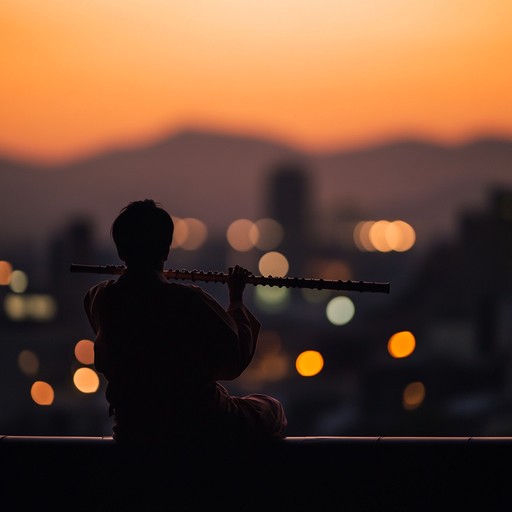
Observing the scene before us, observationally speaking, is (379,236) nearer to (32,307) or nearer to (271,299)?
(271,299)

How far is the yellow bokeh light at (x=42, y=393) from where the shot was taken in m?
62.4

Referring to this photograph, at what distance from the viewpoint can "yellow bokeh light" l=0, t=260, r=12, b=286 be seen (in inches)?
1973

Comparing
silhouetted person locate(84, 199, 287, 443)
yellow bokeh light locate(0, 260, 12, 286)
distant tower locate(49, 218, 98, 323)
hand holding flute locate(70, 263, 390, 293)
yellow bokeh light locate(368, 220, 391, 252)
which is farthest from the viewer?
yellow bokeh light locate(368, 220, 391, 252)

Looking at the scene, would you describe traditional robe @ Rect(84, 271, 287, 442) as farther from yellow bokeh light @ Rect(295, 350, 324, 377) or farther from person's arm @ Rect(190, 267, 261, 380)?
yellow bokeh light @ Rect(295, 350, 324, 377)

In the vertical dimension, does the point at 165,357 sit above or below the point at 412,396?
above

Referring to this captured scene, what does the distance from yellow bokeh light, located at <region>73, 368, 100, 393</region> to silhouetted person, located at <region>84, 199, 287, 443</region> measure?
59569 millimetres

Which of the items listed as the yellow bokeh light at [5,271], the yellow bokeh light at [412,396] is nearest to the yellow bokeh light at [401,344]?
the yellow bokeh light at [412,396]

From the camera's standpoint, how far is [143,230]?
7.06 ft

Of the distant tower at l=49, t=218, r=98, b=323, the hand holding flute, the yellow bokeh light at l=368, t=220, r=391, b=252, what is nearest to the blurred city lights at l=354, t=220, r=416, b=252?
the yellow bokeh light at l=368, t=220, r=391, b=252

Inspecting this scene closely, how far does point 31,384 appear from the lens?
217ft

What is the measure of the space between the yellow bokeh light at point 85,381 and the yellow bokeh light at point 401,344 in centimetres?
2126

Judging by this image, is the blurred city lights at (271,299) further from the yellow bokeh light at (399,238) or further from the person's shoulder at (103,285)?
the person's shoulder at (103,285)

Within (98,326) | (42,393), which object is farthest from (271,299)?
(98,326)

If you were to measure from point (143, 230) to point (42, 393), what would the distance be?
65.0 m
